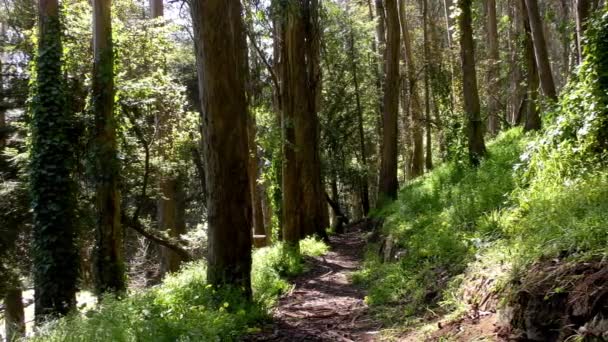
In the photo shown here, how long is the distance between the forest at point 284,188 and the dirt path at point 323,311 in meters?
0.05

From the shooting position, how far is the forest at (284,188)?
486 cm

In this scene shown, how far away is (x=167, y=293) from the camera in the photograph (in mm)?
6801

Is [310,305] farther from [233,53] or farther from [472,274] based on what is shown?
[233,53]

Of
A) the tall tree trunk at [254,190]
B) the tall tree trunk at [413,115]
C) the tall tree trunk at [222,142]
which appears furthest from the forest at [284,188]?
the tall tree trunk at [413,115]

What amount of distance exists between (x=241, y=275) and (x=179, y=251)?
34.7ft

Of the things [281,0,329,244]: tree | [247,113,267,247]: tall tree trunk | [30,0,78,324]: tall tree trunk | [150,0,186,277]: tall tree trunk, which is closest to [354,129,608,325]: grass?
[281,0,329,244]: tree

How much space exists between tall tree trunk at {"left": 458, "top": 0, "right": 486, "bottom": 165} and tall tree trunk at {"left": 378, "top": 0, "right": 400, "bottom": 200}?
16.1 feet

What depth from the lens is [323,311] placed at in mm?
7184

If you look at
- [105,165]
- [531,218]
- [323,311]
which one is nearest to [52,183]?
[105,165]

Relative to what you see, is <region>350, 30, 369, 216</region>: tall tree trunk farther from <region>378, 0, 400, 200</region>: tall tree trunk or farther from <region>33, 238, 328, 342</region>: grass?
<region>33, 238, 328, 342</region>: grass

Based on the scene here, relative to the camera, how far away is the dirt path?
588 cm

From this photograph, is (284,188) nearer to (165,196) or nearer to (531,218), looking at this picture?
(165,196)

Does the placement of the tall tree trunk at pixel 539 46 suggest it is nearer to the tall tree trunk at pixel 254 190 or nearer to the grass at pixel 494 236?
the grass at pixel 494 236

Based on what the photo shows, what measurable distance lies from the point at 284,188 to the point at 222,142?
665cm
